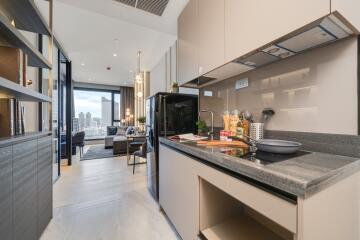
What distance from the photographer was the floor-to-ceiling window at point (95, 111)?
7.79 meters

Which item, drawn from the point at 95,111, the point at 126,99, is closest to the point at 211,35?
the point at 126,99

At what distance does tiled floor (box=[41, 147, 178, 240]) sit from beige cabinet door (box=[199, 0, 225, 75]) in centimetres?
170

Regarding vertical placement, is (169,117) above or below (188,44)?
below

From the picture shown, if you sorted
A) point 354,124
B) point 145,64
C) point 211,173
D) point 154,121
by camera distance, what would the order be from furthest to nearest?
point 145,64, point 154,121, point 211,173, point 354,124

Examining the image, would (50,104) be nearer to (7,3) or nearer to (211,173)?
(7,3)

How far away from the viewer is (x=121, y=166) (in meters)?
3.84

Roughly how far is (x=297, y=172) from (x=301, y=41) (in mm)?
804

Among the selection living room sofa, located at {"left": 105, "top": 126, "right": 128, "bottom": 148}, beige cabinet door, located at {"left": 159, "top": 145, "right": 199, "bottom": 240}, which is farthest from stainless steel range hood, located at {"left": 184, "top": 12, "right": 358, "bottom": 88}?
living room sofa, located at {"left": 105, "top": 126, "right": 128, "bottom": 148}

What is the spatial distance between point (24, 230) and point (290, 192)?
181 cm

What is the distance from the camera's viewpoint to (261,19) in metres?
0.96

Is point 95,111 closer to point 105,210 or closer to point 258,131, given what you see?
→ point 105,210

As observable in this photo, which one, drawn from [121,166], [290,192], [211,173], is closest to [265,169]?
[290,192]

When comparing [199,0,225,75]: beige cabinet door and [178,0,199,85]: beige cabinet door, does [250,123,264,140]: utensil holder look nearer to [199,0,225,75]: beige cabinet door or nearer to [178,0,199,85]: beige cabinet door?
[199,0,225,75]: beige cabinet door

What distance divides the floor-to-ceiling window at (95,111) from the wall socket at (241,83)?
7.96 meters
